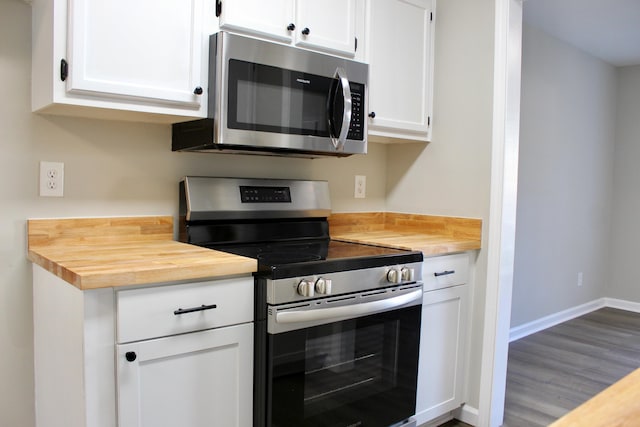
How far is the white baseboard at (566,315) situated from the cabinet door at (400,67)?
200 centimetres

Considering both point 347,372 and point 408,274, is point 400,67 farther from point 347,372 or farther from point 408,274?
point 347,372

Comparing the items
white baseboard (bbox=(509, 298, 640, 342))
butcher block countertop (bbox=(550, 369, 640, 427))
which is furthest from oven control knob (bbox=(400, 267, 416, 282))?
white baseboard (bbox=(509, 298, 640, 342))

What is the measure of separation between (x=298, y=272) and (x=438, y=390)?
105 centimetres

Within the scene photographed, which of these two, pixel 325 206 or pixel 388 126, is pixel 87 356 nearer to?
pixel 325 206

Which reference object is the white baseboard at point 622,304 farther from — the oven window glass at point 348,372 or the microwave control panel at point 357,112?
the microwave control panel at point 357,112

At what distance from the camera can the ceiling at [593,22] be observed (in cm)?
311

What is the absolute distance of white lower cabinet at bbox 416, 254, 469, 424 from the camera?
2.12m

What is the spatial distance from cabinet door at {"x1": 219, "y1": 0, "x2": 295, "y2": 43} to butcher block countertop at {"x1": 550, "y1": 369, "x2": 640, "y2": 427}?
1.53 metres

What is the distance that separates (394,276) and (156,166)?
1.00 m

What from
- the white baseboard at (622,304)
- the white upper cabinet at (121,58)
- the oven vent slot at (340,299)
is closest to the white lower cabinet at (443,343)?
the oven vent slot at (340,299)

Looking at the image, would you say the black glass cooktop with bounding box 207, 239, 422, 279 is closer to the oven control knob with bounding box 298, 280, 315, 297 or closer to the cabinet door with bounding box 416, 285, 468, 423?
the oven control knob with bounding box 298, 280, 315, 297

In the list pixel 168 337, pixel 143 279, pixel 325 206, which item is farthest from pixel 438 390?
pixel 143 279

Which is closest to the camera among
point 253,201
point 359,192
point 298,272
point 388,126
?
point 298,272

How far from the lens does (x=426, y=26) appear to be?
2.43 m
